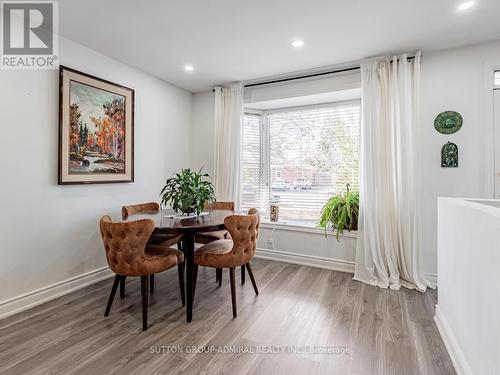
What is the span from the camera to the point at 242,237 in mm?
2324

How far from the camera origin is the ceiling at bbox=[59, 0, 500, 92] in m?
2.12

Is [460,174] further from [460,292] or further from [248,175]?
[248,175]

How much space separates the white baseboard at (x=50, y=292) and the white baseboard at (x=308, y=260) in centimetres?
210

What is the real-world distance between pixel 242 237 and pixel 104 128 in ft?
6.80

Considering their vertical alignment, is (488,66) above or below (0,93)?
above

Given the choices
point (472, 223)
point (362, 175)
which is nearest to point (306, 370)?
point (472, 223)

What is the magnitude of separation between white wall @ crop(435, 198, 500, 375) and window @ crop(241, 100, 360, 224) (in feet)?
5.98

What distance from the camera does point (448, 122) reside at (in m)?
2.79

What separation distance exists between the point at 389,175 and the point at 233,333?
91.4 inches

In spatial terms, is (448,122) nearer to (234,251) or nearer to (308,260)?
(308,260)

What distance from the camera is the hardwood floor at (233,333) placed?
1.66 meters

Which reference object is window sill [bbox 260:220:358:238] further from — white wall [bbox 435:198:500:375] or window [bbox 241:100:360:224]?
white wall [bbox 435:198:500:375]

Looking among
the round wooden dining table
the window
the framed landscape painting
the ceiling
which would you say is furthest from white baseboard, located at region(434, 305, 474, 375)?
the framed landscape painting

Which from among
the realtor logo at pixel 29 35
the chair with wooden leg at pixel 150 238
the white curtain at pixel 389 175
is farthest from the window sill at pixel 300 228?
the realtor logo at pixel 29 35
